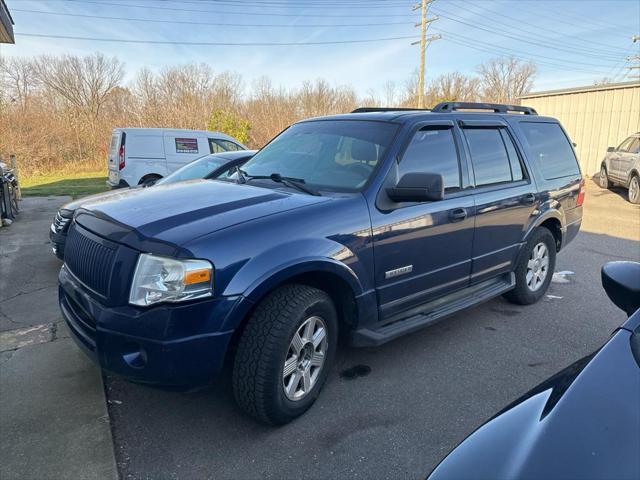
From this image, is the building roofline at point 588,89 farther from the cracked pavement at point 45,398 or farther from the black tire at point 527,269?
the cracked pavement at point 45,398

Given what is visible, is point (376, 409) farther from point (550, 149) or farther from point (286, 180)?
point (550, 149)

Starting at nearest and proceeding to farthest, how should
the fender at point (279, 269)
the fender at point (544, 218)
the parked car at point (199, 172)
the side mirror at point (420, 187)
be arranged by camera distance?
1. the fender at point (279, 269)
2. the side mirror at point (420, 187)
3. the fender at point (544, 218)
4. the parked car at point (199, 172)

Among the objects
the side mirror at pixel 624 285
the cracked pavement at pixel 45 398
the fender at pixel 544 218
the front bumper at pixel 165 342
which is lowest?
the cracked pavement at pixel 45 398

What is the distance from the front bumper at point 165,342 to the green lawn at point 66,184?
11843 millimetres

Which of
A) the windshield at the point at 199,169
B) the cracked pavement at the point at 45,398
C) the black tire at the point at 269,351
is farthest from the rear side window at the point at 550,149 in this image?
the cracked pavement at the point at 45,398

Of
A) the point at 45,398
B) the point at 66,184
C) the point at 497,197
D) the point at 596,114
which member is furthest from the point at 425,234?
the point at 596,114

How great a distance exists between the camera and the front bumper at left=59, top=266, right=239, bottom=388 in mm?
2371

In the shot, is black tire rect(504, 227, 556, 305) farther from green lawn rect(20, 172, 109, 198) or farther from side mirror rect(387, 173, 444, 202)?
green lawn rect(20, 172, 109, 198)

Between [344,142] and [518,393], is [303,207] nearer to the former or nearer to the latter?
[344,142]

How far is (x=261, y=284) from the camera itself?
8.34ft

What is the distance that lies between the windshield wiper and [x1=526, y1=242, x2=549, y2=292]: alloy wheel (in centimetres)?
276

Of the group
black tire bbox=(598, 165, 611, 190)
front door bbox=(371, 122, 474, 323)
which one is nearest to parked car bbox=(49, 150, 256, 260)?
front door bbox=(371, 122, 474, 323)

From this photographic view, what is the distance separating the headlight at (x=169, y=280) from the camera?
239 cm

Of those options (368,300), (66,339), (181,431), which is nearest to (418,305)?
(368,300)
